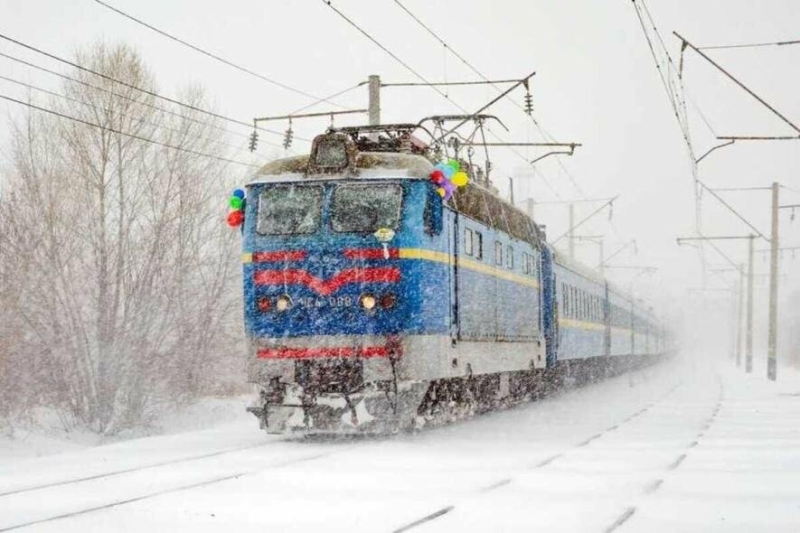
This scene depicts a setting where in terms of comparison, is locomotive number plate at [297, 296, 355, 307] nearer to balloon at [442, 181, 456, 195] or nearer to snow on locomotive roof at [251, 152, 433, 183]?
snow on locomotive roof at [251, 152, 433, 183]

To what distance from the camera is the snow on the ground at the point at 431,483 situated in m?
7.23

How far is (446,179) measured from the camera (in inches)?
509

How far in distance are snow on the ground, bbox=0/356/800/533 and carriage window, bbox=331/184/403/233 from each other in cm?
263

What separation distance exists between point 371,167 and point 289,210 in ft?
3.81

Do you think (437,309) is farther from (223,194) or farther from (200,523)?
(223,194)

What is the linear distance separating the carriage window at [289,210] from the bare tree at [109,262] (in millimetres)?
9580

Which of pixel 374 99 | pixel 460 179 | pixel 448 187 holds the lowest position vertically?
pixel 448 187

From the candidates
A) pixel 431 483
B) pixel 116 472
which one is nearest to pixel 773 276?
pixel 431 483

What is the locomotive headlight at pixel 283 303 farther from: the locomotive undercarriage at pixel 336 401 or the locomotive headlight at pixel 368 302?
the locomotive headlight at pixel 368 302

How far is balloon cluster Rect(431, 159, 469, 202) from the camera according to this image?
42.1 feet

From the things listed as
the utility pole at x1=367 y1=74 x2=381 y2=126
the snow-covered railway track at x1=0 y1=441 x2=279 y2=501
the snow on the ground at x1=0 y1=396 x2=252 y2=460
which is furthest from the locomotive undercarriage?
the utility pole at x1=367 y1=74 x2=381 y2=126

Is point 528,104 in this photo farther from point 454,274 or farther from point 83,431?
point 83,431

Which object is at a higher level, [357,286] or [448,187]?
[448,187]

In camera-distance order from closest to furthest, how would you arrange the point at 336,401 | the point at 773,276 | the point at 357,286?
the point at 336,401 < the point at 357,286 < the point at 773,276
